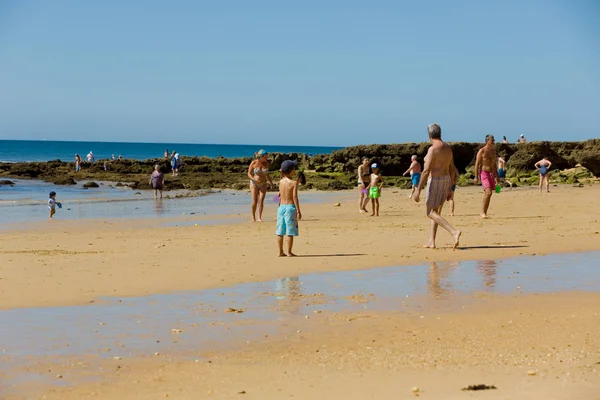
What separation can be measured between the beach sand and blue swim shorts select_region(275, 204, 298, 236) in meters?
0.42

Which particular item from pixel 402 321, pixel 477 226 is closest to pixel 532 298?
pixel 402 321

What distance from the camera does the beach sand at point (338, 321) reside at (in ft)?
17.0

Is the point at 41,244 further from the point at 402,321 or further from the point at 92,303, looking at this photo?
the point at 402,321

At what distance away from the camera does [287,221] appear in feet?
36.4

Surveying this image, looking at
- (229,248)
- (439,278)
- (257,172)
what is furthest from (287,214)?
(257,172)

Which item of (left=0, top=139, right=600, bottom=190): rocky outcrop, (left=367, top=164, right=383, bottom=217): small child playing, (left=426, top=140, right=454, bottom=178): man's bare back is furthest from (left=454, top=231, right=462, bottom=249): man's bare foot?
(left=0, top=139, right=600, bottom=190): rocky outcrop

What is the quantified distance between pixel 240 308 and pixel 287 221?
11.5 feet

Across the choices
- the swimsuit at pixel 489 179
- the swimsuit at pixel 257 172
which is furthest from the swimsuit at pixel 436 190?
the swimsuit at pixel 257 172

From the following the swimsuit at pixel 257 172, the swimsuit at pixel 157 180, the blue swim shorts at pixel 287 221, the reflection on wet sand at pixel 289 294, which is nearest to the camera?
the reflection on wet sand at pixel 289 294

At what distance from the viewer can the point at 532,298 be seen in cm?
810

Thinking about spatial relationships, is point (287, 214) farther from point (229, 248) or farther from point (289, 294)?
point (289, 294)

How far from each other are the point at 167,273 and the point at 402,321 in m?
Answer: 3.64

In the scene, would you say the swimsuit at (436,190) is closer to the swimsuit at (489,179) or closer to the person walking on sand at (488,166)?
the person walking on sand at (488,166)

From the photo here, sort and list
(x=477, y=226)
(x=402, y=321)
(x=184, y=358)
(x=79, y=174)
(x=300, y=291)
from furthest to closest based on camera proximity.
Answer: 1. (x=79, y=174)
2. (x=477, y=226)
3. (x=300, y=291)
4. (x=402, y=321)
5. (x=184, y=358)
